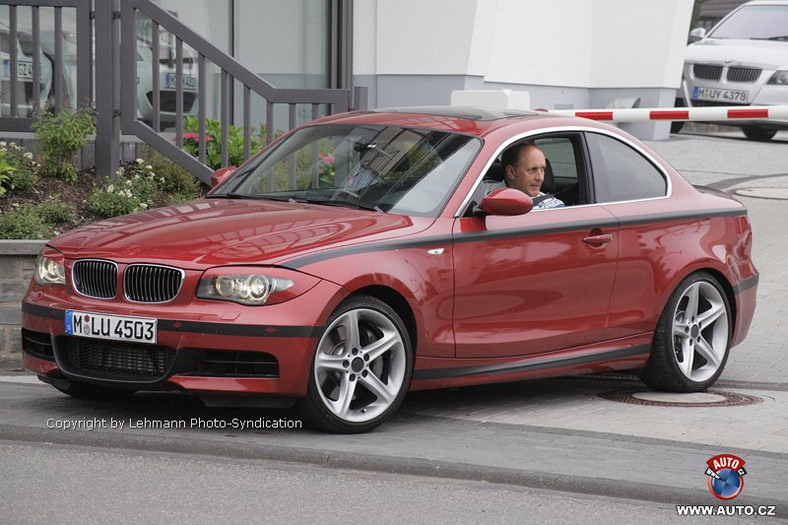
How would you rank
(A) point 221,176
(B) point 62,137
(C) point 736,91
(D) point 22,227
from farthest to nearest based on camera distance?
(C) point 736,91 → (B) point 62,137 → (D) point 22,227 → (A) point 221,176

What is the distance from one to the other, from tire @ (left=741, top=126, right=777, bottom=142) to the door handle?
1652 centimetres

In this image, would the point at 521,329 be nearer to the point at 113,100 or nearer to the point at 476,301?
the point at 476,301

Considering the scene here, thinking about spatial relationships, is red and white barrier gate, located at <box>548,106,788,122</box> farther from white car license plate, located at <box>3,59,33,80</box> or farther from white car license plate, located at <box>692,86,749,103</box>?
white car license plate, located at <box>692,86,749,103</box>

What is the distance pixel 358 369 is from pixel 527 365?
1.19 metres

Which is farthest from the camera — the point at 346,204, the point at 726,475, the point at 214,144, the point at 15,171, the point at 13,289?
the point at 214,144

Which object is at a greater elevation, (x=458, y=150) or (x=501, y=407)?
(x=458, y=150)

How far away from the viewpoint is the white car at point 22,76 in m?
12.0

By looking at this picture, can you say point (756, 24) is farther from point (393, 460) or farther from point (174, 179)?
point (393, 460)

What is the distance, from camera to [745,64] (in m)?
22.2

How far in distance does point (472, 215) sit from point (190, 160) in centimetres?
407

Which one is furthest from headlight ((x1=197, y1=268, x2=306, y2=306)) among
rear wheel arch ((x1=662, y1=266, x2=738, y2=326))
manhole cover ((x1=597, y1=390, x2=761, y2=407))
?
rear wheel arch ((x1=662, y1=266, x2=738, y2=326))

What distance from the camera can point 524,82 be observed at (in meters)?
19.8

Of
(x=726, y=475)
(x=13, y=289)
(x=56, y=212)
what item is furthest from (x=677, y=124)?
(x=726, y=475)

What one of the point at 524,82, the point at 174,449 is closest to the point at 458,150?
the point at 174,449
